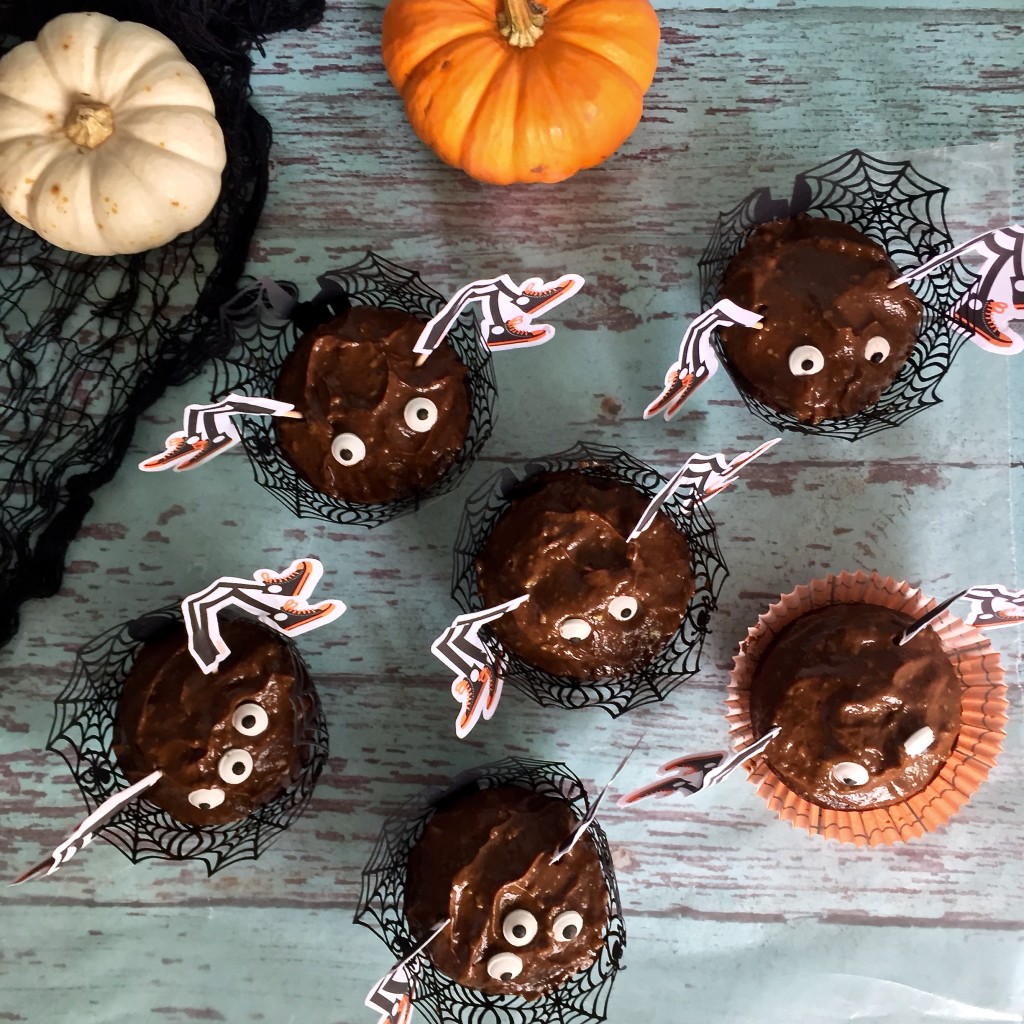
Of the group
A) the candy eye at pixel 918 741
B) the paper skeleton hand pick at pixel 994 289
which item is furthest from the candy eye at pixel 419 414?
the candy eye at pixel 918 741

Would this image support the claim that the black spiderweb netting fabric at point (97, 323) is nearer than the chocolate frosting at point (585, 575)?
No

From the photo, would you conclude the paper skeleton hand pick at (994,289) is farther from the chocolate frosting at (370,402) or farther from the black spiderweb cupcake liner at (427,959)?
the black spiderweb cupcake liner at (427,959)

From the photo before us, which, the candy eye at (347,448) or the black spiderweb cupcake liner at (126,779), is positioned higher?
the candy eye at (347,448)

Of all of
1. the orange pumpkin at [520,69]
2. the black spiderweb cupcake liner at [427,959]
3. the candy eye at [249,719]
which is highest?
the orange pumpkin at [520,69]

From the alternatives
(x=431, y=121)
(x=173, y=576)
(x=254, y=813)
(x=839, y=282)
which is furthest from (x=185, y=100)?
(x=254, y=813)

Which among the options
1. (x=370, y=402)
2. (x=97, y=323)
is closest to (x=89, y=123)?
(x=97, y=323)

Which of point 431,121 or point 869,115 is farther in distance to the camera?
point 869,115

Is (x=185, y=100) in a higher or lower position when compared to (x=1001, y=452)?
higher

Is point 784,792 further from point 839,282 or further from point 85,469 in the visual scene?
point 85,469
